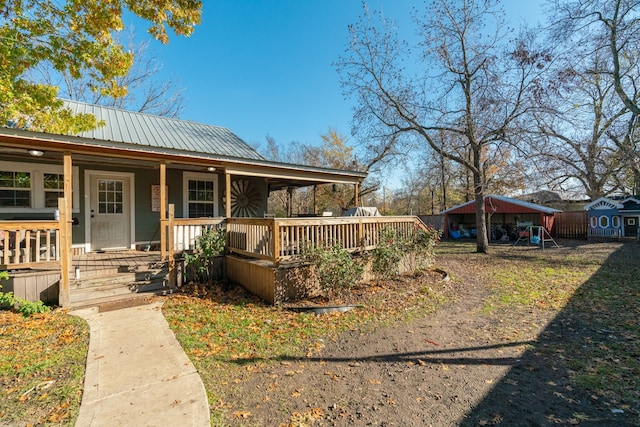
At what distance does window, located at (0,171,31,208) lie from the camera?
7285 mm

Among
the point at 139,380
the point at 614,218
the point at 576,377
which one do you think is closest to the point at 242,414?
the point at 139,380

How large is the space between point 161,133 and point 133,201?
102 inches

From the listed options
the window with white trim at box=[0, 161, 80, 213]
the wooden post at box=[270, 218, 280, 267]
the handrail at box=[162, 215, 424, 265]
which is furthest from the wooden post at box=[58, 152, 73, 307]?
the wooden post at box=[270, 218, 280, 267]

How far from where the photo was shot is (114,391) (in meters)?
2.91

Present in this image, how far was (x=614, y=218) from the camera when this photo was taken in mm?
16172

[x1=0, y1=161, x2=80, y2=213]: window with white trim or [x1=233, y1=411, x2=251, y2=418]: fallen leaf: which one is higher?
[x1=0, y1=161, x2=80, y2=213]: window with white trim

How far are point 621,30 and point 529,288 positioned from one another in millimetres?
9085

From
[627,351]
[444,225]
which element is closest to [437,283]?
[627,351]

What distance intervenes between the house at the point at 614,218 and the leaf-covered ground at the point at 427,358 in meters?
12.9

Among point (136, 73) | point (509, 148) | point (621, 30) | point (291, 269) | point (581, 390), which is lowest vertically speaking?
point (581, 390)

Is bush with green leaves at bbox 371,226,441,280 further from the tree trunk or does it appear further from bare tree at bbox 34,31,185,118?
bare tree at bbox 34,31,185,118

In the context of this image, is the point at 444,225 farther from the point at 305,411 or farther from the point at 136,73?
the point at 136,73

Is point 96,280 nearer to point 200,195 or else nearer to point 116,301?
point 116,301

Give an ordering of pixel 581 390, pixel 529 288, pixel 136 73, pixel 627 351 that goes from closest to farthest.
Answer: pixel 581 390, pixel 627 351, pixel 529 288, pixel 136 73
